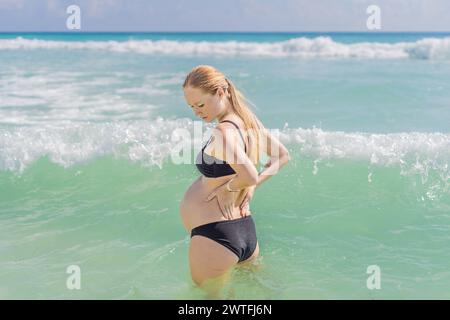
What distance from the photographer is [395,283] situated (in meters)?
4.29

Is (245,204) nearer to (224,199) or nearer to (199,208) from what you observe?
(224,199)

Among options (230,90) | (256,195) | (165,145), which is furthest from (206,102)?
(165,145)

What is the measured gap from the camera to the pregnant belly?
3.27 meters

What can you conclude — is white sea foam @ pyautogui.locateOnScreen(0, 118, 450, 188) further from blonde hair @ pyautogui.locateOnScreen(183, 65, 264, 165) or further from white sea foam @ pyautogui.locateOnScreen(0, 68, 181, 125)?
blonde hair @ pyautogui.locateOnScreen(183, 65, 264, 165)

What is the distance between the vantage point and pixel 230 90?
10.3 ft

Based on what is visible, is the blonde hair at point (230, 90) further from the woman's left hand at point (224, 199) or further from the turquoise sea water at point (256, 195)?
the turquoise sea water at point (256, 195)

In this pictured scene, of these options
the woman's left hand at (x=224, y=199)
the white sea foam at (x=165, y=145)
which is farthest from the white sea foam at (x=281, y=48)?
the woman's left hand at (x=224, y=199)

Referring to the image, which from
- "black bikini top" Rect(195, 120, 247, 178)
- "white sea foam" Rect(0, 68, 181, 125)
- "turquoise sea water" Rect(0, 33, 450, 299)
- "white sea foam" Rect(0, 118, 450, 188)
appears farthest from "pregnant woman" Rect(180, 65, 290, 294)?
"white sea foam" Rect(0, 68, 181, 125)

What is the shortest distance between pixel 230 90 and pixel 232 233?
2.89 ft

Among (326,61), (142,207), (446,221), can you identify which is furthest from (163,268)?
(326,61)

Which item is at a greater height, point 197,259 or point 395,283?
point 197,259

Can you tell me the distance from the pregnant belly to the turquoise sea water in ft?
1.85
